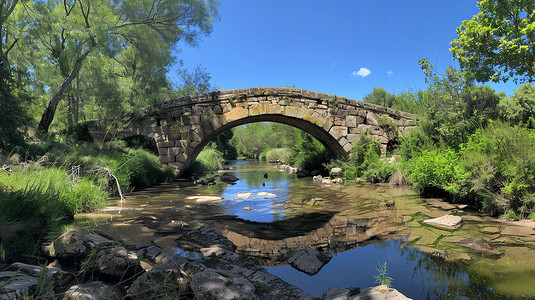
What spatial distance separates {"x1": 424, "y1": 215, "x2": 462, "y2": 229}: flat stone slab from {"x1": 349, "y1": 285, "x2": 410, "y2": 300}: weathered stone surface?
8.79 ft

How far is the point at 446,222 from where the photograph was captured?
14.4 feet

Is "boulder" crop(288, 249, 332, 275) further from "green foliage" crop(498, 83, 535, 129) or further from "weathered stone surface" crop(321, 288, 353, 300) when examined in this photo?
"green foliage" crop(498, 83, 535, 129)

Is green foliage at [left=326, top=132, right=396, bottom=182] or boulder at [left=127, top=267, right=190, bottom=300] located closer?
boulder at [left=127, top=267, right=190, bottom=300]

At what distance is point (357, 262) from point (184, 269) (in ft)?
6.31

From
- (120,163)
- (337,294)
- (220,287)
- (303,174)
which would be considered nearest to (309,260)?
(337,294)

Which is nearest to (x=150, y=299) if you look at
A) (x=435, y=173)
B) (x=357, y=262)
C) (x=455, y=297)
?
(x=357, y=262)

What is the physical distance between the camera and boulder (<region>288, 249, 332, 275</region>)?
2969mm

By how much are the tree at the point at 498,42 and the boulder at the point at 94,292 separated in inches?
366

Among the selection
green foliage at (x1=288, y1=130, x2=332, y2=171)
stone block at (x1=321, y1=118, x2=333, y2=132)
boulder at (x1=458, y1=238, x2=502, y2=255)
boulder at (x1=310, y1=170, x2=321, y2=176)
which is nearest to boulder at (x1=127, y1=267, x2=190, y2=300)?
boulder at (x1=458, y1=238, x2=502, y2=255)

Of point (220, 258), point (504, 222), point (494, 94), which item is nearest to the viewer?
point (220, 258)

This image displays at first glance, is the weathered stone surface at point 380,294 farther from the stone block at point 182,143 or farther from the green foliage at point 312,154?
the green foliage at point 312,154

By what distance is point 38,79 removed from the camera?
58.9ft

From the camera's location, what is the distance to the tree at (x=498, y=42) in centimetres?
719

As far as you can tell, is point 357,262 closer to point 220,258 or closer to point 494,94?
point 220,258
